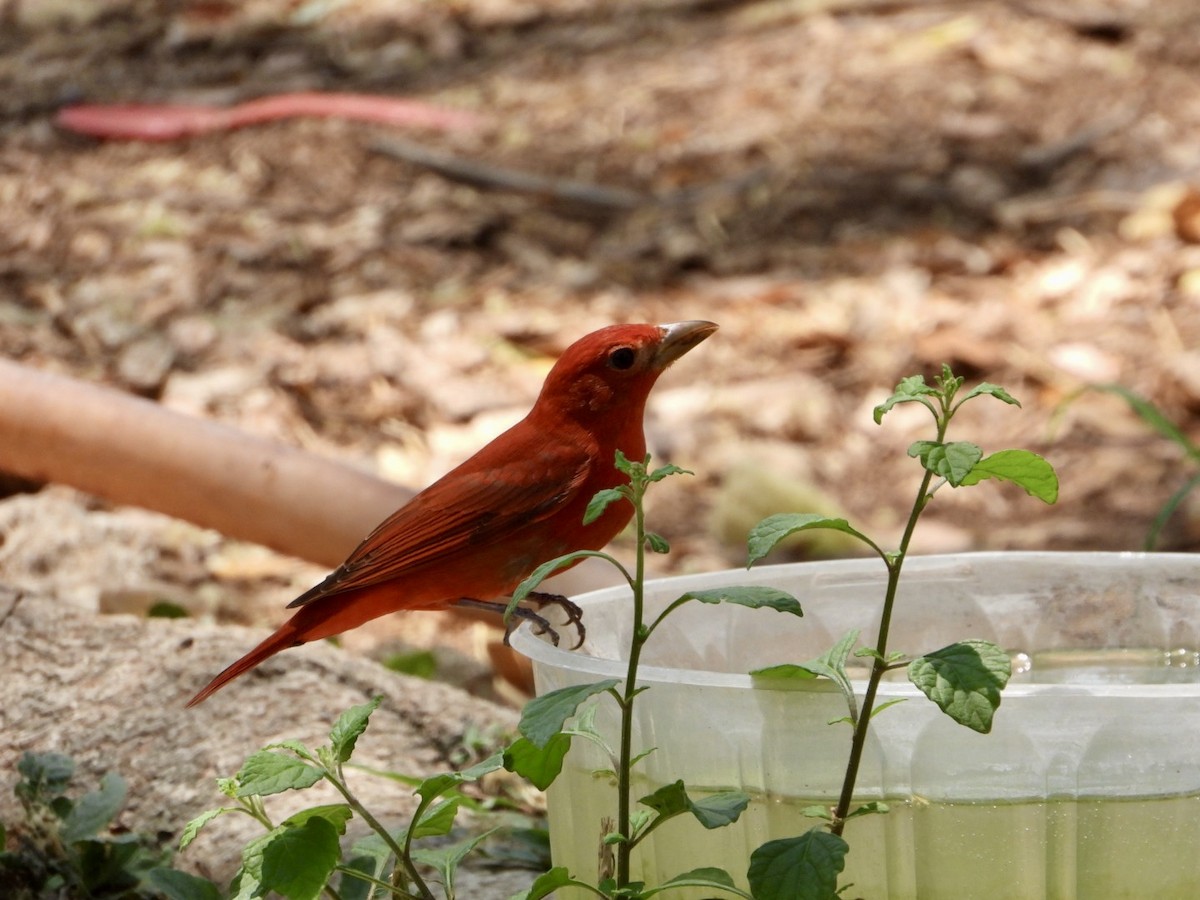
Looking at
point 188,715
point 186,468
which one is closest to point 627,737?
point 188,715

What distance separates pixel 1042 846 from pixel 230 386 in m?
3.62

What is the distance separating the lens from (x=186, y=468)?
3.46 metres

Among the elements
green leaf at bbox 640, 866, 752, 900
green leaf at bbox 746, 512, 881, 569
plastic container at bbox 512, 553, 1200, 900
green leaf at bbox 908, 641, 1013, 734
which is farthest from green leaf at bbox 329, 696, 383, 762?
green leaf at bbox 908, 641, 1013, 734

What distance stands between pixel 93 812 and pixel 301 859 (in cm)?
69

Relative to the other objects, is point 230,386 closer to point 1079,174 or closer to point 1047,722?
point 1079,174

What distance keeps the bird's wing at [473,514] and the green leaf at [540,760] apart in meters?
0.87

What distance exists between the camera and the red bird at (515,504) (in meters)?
2.56

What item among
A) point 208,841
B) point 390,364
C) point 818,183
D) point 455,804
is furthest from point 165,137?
point 455,804

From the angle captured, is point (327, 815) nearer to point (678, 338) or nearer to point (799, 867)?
point (799, 867)

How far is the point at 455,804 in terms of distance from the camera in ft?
6.07

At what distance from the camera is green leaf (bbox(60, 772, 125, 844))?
223cm

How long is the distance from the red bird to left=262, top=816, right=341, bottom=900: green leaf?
0.82 meters

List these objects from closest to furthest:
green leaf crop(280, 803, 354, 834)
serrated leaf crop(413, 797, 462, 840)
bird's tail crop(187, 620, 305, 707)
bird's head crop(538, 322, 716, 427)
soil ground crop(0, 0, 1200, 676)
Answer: green leaf crop(280, 803, 354, 834) → serrated leaf crop(413, 797, 462, 840) → bird's tail crop(187, 620, 305, 707) → bird's head crop(538, 322, 716, 427) → soil ground crop(0, 0, 1200, 676)

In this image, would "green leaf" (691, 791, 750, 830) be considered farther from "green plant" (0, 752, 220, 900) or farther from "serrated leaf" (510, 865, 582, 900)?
"green plant" (0, 752, 220, 900)
